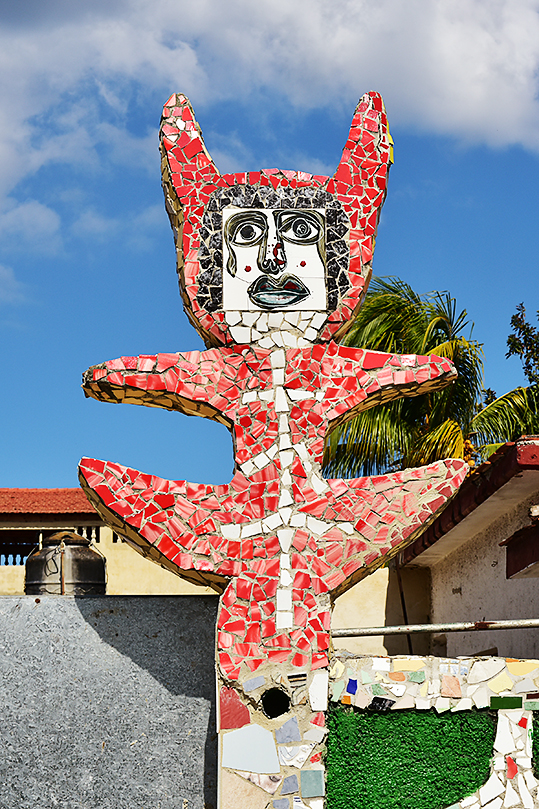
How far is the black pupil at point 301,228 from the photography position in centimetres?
655

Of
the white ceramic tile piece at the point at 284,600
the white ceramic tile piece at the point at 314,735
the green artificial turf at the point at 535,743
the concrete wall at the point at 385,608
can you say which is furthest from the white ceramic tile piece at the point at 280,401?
the concrete wall at the point at 385,608

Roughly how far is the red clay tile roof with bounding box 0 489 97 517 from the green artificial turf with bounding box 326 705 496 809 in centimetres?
1074

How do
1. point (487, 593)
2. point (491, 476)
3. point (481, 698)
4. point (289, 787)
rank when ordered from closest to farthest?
point (289, 787) < point (481, 698) < point (491, 476) < point (487, 593)

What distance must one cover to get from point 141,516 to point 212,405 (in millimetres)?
919

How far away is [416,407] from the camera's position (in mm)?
13883

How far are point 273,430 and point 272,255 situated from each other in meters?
1.28

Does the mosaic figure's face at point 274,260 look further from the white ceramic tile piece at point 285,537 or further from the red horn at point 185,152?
the white ceramic tile piece at point 285,537

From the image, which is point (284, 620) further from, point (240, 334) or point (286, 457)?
point (240, 334)

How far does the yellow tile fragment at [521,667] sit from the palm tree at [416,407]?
23.5 ft

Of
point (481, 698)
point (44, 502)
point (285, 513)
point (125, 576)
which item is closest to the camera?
point (481, 698)

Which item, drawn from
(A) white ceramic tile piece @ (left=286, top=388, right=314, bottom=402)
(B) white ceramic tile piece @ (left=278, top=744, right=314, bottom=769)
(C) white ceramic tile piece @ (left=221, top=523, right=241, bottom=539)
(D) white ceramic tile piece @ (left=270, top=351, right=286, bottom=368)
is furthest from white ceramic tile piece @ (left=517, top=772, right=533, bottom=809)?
(D) white ceramic tile piece @ (left=270, top=351, right=286, bottom=368)

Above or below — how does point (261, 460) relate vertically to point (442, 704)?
above

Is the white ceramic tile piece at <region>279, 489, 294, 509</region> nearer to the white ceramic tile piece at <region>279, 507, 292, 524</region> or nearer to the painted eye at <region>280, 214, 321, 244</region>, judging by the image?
the white ceramic tile piece at <region>279, 507, 292, 524</region>

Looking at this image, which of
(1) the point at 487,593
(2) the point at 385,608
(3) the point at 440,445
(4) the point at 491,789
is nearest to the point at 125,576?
(2) the point at 385,608
